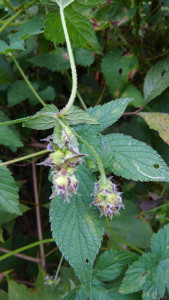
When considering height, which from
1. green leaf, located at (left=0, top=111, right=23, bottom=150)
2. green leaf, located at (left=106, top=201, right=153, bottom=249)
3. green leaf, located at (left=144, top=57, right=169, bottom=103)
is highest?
green leaf, located at (left=144, top=57, right=169, bottom=103)

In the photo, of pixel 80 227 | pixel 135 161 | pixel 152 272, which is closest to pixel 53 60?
pixel 135 161

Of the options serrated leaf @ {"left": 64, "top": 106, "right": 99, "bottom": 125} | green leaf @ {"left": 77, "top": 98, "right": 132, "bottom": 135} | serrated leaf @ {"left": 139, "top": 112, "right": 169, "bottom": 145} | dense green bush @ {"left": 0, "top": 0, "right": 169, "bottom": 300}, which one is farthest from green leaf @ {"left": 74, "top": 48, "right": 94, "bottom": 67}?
serrated leaf @ {"left": 64, "top": 106, "right": 99, "bottom": 125}

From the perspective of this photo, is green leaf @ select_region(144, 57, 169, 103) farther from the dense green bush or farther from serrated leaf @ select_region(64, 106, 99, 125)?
serrated leaf @ select_region(64, 106, 99, 125)

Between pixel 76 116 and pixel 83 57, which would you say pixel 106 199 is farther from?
pixel 83 57

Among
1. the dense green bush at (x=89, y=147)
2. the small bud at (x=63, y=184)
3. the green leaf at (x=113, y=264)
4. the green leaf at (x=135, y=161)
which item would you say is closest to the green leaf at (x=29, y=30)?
the dense green bush at (x=89, y=147)

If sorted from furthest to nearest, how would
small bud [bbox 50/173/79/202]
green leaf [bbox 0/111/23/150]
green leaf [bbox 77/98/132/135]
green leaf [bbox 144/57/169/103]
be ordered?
green leaf [bbox 144/57/169/103] < green leaf [bbox 0/111/23/150] < green leaf [bbox 77/98/132/135] < small bud [bbox 50/173/79/202]

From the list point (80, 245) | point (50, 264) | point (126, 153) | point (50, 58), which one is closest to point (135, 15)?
point (50, 58)

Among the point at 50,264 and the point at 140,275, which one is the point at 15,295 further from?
the point at 140,275
